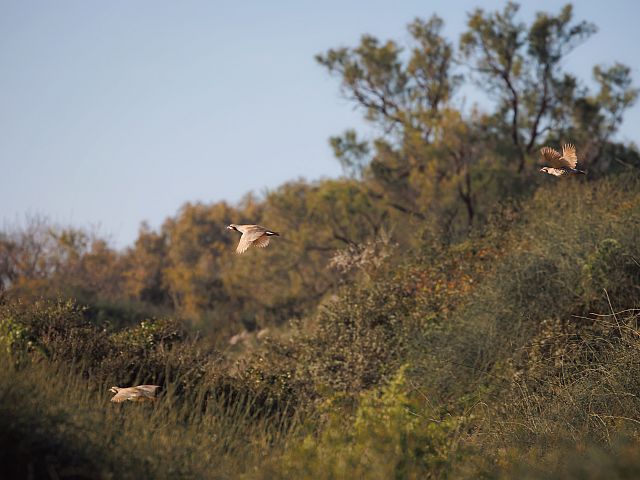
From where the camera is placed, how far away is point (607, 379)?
25.6 ft

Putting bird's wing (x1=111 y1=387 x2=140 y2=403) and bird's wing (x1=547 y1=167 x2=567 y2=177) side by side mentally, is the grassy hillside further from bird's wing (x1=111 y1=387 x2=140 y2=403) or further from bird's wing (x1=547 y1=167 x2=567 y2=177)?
bird's wing (x1=547 y1=167 x2=567 y2=177)

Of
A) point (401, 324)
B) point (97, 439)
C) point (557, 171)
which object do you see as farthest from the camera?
point (401, 324)

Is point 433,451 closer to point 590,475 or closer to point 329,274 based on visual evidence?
point 590,475

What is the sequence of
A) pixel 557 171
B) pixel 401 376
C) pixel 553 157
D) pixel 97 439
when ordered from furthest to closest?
1. pixel 553 157
2. pixel 557 171
3. pixel 401 376
4. pixel 97 439

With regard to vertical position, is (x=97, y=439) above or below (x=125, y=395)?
below

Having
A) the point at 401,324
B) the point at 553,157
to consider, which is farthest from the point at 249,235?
the point at 401,324

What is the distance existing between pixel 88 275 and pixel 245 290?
7.02 m

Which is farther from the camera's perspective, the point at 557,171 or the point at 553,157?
the point at 553,157

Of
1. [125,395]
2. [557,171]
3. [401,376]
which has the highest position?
[557,171]

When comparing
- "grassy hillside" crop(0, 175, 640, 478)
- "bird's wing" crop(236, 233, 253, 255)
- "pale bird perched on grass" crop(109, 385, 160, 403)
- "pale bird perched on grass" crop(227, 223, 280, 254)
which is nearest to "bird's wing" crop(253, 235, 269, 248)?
"pale bird perched on grass" crop(227, 223, 280, 254)

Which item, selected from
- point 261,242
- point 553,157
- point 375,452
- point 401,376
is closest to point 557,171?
point 553,157

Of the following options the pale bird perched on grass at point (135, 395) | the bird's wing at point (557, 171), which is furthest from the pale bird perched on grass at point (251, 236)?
the bird's wing at point (557, 171)

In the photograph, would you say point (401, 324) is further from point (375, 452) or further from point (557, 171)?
point (375, 452)

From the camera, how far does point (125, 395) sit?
6.39 m
